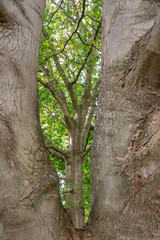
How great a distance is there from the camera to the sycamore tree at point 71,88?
6.96 meters

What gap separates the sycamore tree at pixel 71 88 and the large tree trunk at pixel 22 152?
449 centimetres

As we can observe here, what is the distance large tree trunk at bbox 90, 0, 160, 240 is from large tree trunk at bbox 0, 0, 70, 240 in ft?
1.12

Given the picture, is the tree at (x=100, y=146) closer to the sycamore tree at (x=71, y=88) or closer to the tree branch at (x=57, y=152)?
the sycamore tree at (x=71, y=88)

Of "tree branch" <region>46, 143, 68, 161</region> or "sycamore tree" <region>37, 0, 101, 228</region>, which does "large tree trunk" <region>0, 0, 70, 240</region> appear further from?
"tree branch" <region>46, 143, 68, 161</region>

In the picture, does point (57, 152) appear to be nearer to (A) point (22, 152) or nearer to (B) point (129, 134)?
(B) point (129, 134)

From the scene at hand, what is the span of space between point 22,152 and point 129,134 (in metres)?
0.74

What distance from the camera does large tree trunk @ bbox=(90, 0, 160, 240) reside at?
173cm

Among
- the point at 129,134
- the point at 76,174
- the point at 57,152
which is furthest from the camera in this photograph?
the point at 57,152

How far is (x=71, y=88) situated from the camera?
8.00 m

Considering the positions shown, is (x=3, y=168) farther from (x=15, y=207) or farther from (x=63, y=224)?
(x=63, y=224)

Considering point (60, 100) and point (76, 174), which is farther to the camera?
point (60, 100)

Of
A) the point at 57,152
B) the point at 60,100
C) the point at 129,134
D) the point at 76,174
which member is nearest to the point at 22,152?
the point at 129,134

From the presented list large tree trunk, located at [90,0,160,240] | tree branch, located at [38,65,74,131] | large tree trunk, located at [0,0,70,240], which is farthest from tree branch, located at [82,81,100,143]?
large tree trunk, located at [0,0,70,240]

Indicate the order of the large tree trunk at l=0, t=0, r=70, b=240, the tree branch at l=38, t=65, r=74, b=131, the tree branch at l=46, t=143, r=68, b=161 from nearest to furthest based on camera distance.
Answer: the large tree trunk at l=0, t=0, r=70, b=240, the tree branch at l=38, t=65, r=74, b=131, the tree branch at l=46, t=143, r=68, b=161
